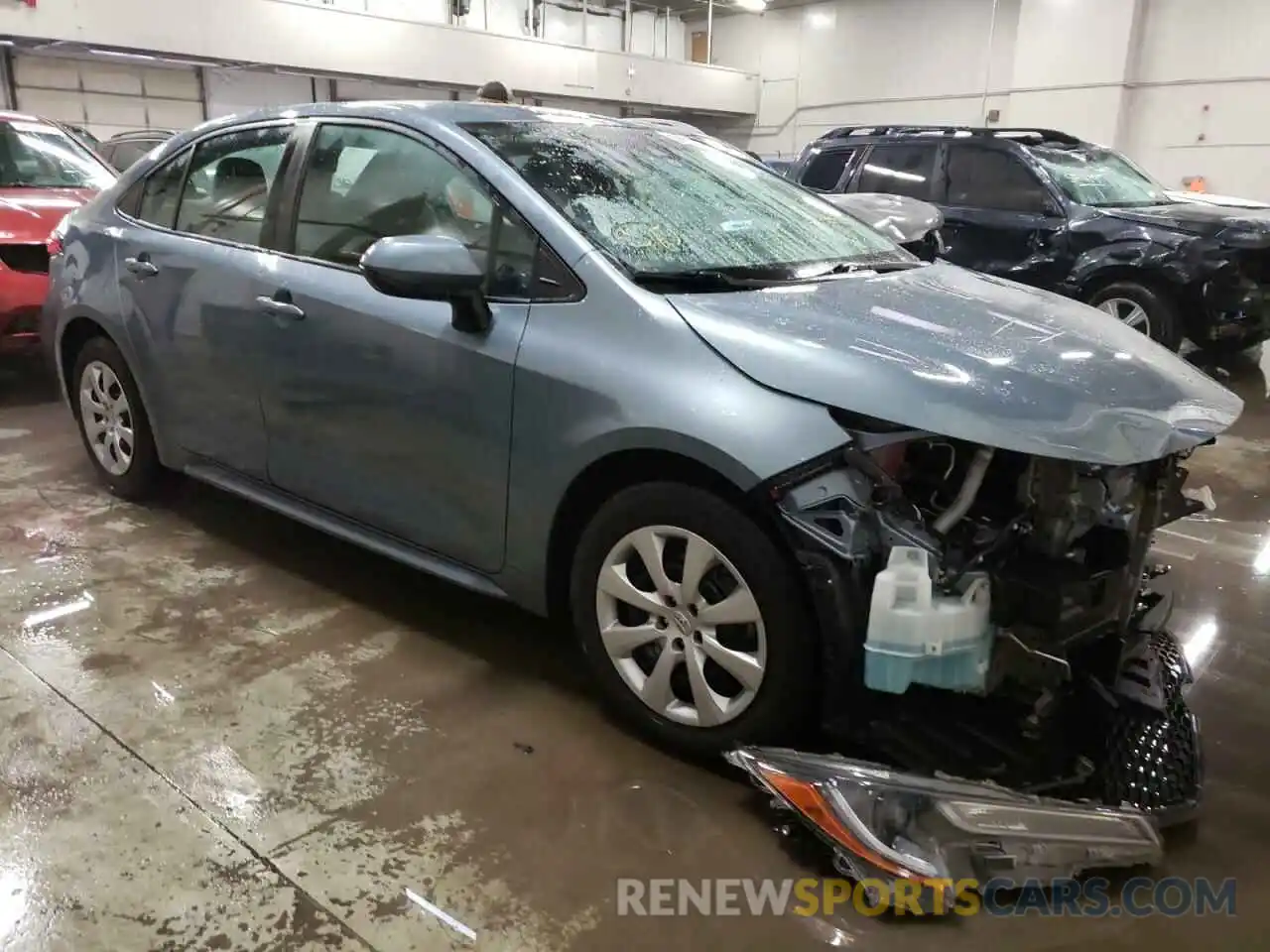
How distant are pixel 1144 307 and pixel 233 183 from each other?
5700 millimetres

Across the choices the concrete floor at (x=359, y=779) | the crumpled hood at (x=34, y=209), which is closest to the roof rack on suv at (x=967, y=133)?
the concrete floor at (x=359, y=779)

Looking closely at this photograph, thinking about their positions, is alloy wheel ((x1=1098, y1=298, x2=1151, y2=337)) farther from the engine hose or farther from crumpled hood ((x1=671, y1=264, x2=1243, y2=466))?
the engine hose

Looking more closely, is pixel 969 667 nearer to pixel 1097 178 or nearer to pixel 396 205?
pixel 396 205

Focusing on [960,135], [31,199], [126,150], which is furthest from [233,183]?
[126,150]

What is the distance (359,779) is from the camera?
2211mm

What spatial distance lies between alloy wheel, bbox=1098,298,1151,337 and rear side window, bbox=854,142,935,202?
60.4 inches

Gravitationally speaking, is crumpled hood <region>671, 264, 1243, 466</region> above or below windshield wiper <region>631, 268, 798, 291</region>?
below

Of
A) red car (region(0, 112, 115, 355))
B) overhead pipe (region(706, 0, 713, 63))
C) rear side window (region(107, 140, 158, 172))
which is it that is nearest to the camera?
red car (region(0, 112, 115, 355))

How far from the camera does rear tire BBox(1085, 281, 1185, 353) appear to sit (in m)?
6.34

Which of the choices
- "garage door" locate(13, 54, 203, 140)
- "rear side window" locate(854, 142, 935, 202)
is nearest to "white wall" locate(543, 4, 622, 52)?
"garage door" locate(13, 54, 203, 140)

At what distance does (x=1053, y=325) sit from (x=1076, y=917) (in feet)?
4.24

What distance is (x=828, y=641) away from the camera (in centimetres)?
192

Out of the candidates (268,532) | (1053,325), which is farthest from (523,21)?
(1053,325)

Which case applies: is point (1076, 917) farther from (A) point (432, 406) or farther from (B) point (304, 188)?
(B) point (304, 188)
